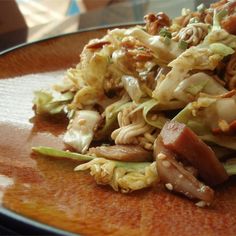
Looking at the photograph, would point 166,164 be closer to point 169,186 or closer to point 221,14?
point 169,186

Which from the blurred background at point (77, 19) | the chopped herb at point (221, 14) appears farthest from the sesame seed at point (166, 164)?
the blurred background at point (77, 19)

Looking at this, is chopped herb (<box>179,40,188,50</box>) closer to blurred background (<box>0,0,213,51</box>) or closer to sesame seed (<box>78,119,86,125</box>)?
sesame seed (<box>78,119,86,125</box>)

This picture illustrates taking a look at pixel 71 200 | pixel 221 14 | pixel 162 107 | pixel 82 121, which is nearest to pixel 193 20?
pixel 221 14

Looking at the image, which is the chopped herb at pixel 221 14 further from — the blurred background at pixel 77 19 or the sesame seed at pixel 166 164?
the blurred background at pixel 77 19

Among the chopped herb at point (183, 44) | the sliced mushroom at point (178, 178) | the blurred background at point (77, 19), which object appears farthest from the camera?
the blurred background at point (77, 19)

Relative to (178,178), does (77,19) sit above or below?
below

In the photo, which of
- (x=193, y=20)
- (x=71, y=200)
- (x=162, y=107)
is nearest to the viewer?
(x=71, y=200)

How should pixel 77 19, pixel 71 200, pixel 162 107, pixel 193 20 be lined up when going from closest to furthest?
pixel 71 200, pixel 162 107, pixel 193 20, pixel 77 19
